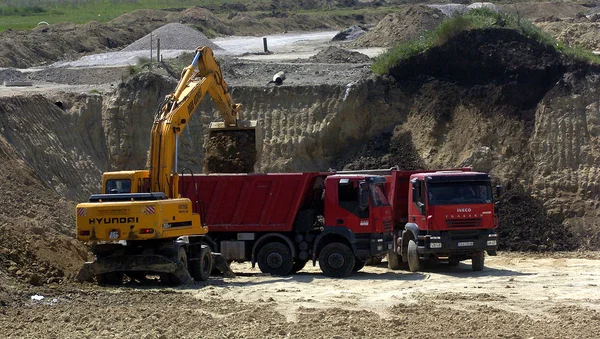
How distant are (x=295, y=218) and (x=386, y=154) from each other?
1186cm

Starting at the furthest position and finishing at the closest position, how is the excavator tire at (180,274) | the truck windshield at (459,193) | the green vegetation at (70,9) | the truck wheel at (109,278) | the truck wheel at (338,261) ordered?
the green vegetation at (70,9) → the truck windshield at (459,193) → the truck wheel at (338,261) → the truck wheel at (109,278) → the excavator tire at (180,274)

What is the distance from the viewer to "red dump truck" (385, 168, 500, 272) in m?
24.8

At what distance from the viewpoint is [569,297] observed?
20.8 metres

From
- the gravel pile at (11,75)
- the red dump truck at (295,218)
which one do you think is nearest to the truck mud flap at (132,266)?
the red dump truck at (295,218)

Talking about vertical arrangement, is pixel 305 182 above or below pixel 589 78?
below

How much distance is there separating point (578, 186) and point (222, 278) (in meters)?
13.6

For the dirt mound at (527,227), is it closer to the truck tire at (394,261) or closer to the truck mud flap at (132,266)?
the truck tire at (394,261)

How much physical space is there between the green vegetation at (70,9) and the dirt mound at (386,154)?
46711mm

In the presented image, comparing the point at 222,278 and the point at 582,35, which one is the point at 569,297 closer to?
the point at 222,278

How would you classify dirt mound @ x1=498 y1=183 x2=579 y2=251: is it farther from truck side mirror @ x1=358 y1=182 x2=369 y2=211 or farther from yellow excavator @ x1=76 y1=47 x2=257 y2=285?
yellow excavator @ x1=76 y1=47 x2=257 y2=285

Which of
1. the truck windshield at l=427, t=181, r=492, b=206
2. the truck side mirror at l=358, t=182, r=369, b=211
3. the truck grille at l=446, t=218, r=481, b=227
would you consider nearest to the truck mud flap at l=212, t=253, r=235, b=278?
the truck side mirror at l=358, t=182, r=369, b=211

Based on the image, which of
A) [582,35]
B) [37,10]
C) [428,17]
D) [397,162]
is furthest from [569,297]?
[37,10]

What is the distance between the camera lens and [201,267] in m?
22.7

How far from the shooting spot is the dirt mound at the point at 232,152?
27.6 meters
